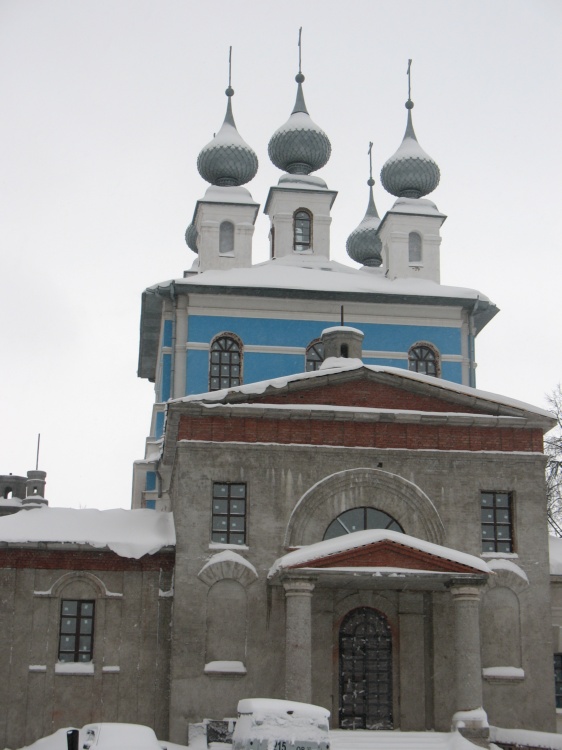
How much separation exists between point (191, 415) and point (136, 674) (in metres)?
5.06

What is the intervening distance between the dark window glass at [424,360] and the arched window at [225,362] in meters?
4.52

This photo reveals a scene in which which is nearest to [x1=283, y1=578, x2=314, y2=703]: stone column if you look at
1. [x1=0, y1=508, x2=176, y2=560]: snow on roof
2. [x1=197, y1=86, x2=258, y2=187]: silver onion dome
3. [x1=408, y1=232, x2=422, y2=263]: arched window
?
[x1=0, y1=508, x2=176, y2=560]: snow on roof

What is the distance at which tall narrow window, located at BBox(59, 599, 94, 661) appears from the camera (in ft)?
81.1

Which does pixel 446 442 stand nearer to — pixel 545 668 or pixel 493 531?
pixel 493 531

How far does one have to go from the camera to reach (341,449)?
82.9ft

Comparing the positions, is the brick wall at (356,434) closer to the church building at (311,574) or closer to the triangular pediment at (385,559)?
the church building at (311,574)

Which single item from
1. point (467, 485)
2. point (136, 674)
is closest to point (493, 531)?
point (467, 485)

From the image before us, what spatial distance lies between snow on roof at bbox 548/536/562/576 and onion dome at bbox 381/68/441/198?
40.2 ft

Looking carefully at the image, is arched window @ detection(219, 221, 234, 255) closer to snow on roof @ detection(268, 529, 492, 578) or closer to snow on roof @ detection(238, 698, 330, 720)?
snow on roof @ detection(268, 529, 492, 578)

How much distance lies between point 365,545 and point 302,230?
14.7 m

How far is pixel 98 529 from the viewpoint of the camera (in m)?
25.8

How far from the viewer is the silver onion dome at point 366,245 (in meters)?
43.2

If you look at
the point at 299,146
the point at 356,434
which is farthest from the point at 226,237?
the point at 356,434

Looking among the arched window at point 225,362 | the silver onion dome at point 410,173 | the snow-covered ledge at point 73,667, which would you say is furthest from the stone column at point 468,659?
the silver onion dome at point 410,173
